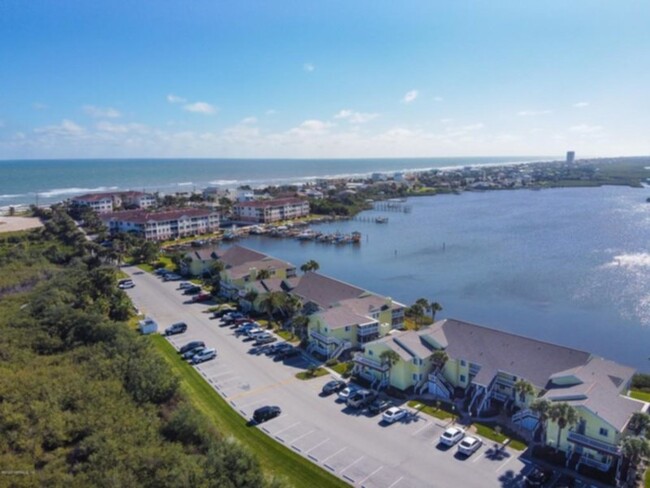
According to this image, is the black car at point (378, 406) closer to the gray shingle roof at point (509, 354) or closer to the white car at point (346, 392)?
the white car at point (346, 392)

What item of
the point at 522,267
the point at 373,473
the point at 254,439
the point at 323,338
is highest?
the point at 323,338

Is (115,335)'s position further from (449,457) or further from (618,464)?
(618,464)

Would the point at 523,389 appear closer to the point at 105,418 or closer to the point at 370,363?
the point at 370,363

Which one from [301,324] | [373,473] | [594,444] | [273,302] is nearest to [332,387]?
[301,324]

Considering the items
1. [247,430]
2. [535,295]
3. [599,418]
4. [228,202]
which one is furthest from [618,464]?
[228,202]

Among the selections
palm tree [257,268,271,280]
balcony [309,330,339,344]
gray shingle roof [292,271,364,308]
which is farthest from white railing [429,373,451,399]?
palm tree [257,268,271,280]

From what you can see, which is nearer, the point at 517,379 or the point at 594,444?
the point at 594,444

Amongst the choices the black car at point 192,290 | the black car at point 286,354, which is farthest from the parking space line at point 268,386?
the black car at point 192,290
